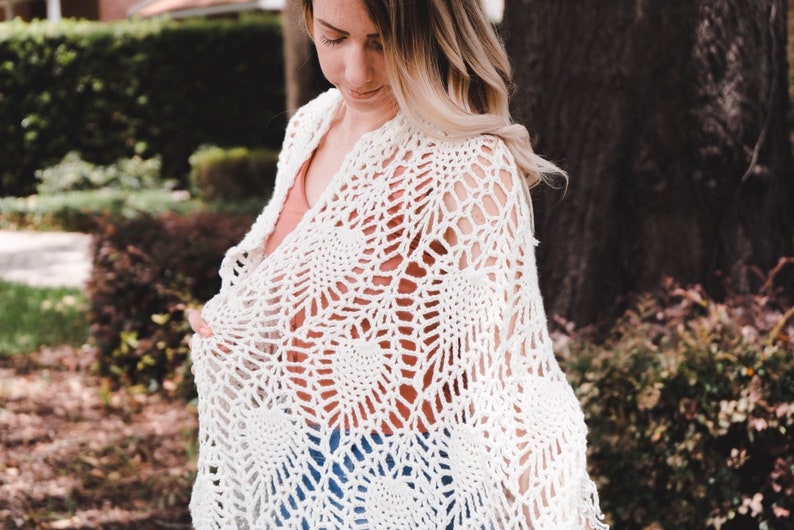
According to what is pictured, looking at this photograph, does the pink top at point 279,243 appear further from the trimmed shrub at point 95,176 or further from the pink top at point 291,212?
the trimmed shrub at point 95,176

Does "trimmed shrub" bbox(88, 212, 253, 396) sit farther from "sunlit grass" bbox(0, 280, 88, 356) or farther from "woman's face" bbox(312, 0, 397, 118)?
"woman's face" bbox(312, 0, 397, 118)

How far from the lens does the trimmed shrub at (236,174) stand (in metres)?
12.9

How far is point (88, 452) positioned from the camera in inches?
196

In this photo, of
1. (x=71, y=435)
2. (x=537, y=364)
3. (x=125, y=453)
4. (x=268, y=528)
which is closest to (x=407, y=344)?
(x=537, y=364)

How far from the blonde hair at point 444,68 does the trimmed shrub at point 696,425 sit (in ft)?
4.98

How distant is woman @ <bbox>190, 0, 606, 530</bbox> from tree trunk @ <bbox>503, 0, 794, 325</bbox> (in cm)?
210

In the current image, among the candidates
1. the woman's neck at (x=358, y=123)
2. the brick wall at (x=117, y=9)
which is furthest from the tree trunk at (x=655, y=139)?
the brick wall at (x=117, y=9)

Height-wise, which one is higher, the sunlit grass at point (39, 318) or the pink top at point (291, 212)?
the pink top at point (291, 212)

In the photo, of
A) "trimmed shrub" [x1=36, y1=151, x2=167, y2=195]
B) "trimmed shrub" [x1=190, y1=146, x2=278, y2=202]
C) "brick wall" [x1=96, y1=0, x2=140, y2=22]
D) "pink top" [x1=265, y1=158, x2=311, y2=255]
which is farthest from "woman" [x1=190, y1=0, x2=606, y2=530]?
"brick wall" [x1=96, y1=0, x2=140, y2=22]

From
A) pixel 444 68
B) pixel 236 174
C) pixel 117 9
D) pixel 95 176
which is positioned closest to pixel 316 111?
pixel 444 68

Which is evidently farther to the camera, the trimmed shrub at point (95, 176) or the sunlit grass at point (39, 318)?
the trimmed shrub at point (95, 176)

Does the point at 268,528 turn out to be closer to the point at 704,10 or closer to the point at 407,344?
the point at 407,344

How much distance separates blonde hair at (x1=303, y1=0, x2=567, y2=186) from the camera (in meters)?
1.66

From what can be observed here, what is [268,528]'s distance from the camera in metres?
1.79
